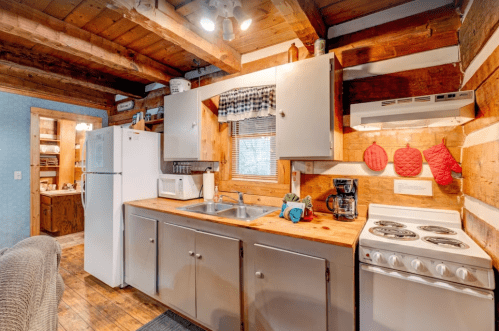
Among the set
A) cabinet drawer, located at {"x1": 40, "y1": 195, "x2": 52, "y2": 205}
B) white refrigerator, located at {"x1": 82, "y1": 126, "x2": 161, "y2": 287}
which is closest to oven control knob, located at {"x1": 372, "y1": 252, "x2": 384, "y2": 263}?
white refrigerator, located at {"x1": 82, "y1": 126, "x2": 161, "y2": 287}

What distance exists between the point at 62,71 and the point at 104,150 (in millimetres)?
1340

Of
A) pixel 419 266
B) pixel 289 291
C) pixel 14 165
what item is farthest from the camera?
pixel 14 165

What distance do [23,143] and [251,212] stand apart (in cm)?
399

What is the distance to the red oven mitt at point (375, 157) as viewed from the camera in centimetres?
186

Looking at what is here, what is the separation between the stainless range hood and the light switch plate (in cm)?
42

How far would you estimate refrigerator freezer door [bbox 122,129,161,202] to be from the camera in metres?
2.61

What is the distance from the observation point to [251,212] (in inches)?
94.4

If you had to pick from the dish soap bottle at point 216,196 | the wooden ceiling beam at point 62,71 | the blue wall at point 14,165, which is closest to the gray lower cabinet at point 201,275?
the dish soap bottle at point 216,196

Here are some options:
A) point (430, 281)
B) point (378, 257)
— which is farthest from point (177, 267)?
point (430, 281)

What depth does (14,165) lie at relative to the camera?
368 centimetres

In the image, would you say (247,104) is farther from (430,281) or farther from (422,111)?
(430,281)

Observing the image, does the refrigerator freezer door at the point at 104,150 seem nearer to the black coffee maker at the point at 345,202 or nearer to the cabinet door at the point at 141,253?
the cabinet door at the point at 141,253

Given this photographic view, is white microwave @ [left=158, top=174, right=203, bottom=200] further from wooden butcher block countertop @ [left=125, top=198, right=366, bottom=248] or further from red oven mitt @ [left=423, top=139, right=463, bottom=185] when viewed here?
red oven mitt @ [left=423, top=139, right=463, bottom=185]

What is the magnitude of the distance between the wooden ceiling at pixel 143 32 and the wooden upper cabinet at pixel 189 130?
0.50 metres
